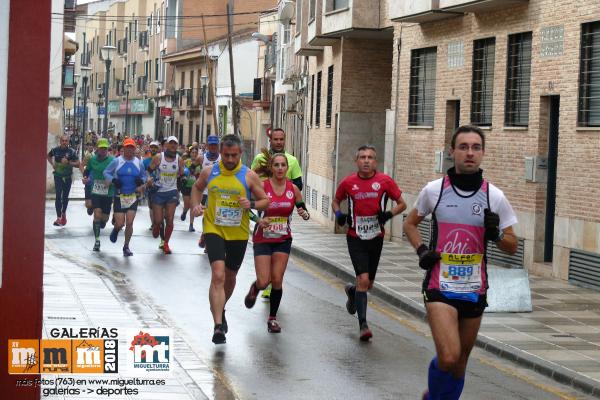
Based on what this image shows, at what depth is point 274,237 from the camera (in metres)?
13.3

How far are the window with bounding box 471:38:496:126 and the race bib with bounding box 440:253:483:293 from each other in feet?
45.0

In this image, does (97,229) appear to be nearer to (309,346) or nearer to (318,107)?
(309,346)

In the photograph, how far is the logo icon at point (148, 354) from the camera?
965 cm

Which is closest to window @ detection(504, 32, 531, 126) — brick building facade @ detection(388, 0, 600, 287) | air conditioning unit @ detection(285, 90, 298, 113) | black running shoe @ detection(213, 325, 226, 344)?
brick building facade @ detection(388, 0, 600, 287)

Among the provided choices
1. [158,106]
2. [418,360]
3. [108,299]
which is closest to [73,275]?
[108,299]

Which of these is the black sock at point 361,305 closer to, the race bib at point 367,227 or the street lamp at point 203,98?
the race bib at point 367,227

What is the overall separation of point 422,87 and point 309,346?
45.1 ft

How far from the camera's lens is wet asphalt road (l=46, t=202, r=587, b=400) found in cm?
1002

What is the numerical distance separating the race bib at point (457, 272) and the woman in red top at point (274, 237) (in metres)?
4.91

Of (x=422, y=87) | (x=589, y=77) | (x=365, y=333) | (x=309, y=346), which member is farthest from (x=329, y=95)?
(x=309, y=346)

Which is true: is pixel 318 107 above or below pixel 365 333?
above

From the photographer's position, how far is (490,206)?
8062mm

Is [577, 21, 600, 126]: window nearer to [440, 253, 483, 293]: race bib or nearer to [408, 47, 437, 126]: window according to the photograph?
[408, 47, 437, 126]: window

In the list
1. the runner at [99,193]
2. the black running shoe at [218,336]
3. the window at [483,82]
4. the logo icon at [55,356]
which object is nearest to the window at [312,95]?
the window at [483,82]
